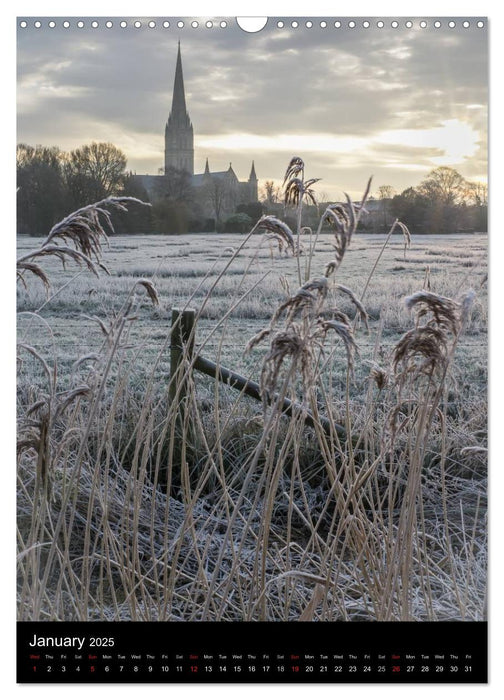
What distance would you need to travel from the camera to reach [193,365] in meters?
2.35

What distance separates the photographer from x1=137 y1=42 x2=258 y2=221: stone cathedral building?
7.73ft

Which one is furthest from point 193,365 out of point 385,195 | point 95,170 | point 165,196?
point 385,195

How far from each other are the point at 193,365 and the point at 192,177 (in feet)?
2.20

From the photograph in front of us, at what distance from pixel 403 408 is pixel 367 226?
63 centimetres

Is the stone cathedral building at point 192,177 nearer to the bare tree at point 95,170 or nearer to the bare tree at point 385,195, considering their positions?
the bare tree at point 95,170

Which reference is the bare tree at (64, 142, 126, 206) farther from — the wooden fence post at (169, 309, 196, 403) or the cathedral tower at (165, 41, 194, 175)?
the wooden fence post at (169, 309, 196, 403)

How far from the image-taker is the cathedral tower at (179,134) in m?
2.34

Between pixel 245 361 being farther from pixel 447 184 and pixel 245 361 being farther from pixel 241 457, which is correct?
pixel 447 184

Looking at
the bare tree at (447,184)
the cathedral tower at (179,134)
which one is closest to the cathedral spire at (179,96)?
the cathedral tower at (179,134)

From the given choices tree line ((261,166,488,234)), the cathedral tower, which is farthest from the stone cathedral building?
tree line ((261,166,488,234))

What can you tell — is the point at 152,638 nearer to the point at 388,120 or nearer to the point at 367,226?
the point at 367,226

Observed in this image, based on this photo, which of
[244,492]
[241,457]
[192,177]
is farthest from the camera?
[192,177]

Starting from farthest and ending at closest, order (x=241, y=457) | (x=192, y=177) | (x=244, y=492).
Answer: (x=192, y=177)
(x=241, y=457)
(x=244, y=492)
